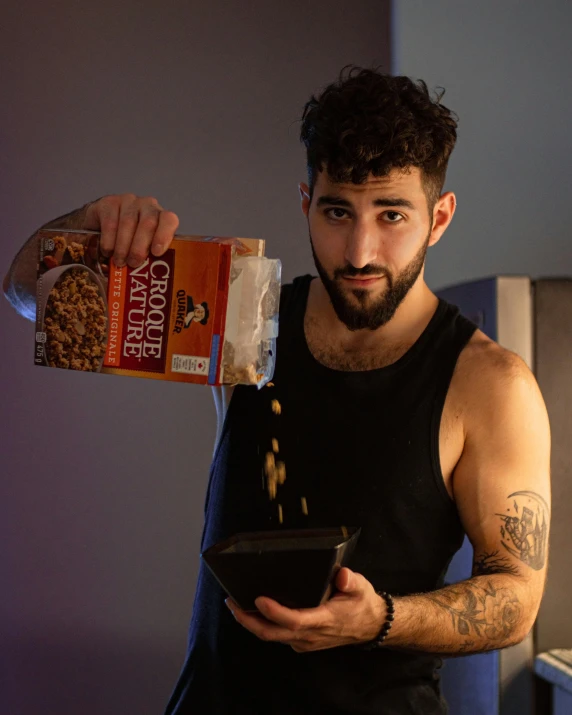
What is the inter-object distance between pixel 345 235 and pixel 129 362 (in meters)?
0.38

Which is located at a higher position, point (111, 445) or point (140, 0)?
point (140, 0)

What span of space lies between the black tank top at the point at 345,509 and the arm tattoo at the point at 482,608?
8cm

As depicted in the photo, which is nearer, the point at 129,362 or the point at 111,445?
the point at 129,362

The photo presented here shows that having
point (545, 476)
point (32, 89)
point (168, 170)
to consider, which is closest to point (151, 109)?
point (168, 170)

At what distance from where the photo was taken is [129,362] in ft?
3.19

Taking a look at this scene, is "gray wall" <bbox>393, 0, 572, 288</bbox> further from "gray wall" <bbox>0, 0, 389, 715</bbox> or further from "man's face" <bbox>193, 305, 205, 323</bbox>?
"man's face" <bbox>193, 305, 205, 323</bbox>

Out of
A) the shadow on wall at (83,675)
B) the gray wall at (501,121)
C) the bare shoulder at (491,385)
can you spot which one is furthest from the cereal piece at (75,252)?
the shadow on wall at (83,675)

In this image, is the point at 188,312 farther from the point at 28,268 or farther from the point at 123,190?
the point at 123,190

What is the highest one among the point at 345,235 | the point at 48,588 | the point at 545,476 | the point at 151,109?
the point at 151,109

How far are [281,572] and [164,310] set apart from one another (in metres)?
0.33

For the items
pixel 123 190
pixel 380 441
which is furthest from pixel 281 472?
pixel 123 190

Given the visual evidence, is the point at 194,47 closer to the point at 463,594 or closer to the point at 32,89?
the point at 32,89

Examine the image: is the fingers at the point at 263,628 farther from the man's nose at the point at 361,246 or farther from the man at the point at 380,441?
the man's nose at the point at 361,246

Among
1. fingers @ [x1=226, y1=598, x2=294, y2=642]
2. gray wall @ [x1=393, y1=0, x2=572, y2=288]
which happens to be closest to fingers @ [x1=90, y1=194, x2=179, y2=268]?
fingers @ [x1=226, y1=598, x2=294, y2=642]
